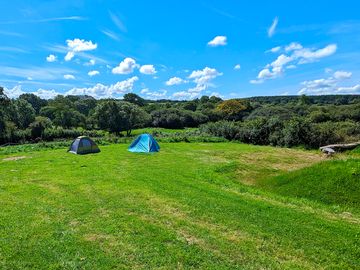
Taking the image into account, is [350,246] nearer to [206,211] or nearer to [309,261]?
[309,261]

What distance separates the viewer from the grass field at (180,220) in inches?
211

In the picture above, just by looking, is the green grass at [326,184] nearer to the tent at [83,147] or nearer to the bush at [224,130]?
the tent at [83,147]

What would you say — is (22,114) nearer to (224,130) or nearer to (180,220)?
(224,130)

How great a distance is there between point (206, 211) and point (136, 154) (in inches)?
514

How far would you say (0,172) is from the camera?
551 inches

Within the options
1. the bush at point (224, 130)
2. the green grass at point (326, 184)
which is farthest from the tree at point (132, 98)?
the green grass at point (326, 184)

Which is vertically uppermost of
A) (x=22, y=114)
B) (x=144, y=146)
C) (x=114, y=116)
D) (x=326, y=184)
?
(x=22, y=114)

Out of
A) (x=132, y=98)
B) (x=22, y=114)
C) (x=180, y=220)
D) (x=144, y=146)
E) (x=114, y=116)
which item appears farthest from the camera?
(x=132, y=98)

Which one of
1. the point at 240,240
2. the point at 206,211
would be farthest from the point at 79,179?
the point at 240,240

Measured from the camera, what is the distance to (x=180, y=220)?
24.0 feet

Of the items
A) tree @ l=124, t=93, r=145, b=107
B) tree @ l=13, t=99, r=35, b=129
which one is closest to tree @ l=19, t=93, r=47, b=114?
tree @ l=124, t=93, r=145, b=107

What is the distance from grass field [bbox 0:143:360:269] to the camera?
5371mm

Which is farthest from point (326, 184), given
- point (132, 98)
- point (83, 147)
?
point (132, 98)

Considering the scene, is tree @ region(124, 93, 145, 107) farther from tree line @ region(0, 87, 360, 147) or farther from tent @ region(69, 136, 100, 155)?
tent @ region(69, 136, 100, 155)
